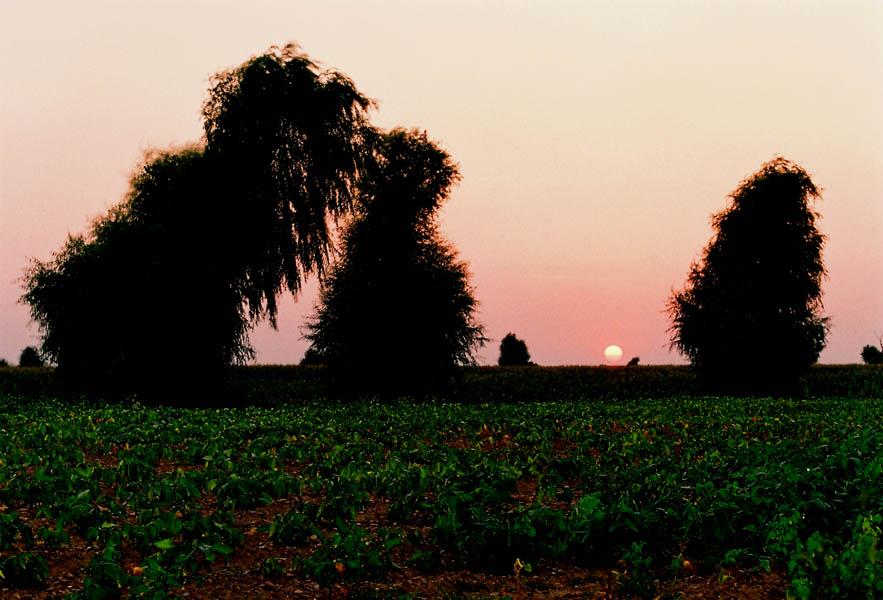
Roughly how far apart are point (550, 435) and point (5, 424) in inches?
437

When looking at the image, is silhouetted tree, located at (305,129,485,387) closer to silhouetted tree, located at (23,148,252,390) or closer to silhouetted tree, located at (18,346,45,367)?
silhouetted tree, located at (23,148,252,390)

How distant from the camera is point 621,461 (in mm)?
11219

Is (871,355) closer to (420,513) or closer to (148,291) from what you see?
(148,291)

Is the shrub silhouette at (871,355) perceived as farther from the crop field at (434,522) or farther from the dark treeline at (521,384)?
the crop field at (434,522)

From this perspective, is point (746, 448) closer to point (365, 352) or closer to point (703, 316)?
point (365, 352)

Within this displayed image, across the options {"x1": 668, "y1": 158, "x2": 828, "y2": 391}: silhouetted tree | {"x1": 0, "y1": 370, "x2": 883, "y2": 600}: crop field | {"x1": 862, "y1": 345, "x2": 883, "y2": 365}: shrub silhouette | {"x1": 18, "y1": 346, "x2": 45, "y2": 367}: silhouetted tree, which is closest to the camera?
{"x1": 0, "y1": 370, "x2": 883, "y2": 600}: crop field

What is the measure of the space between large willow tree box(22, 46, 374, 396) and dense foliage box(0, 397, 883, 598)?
1801cm

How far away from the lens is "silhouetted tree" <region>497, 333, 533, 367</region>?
54.1 meters

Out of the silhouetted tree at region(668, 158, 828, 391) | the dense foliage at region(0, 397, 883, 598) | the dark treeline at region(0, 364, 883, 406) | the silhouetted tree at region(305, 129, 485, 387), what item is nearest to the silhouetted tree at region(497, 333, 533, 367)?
the dark treeline at region(0, 364, 883, 406)

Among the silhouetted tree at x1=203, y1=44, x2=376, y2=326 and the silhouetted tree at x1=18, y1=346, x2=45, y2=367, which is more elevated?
the silhouetted tree at x1=203, y1=44, x2=376, y2=326

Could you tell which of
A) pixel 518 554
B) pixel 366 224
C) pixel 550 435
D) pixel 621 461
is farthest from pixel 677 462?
pixel 366 224

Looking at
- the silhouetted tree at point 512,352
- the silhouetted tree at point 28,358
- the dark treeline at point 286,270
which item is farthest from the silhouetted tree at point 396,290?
the silhouetted tree at point 28,358

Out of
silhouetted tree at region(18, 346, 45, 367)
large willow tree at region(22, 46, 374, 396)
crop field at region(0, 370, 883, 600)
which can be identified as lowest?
crop field at region(0, 370, 883, 600)

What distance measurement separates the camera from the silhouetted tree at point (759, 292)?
130 ft
